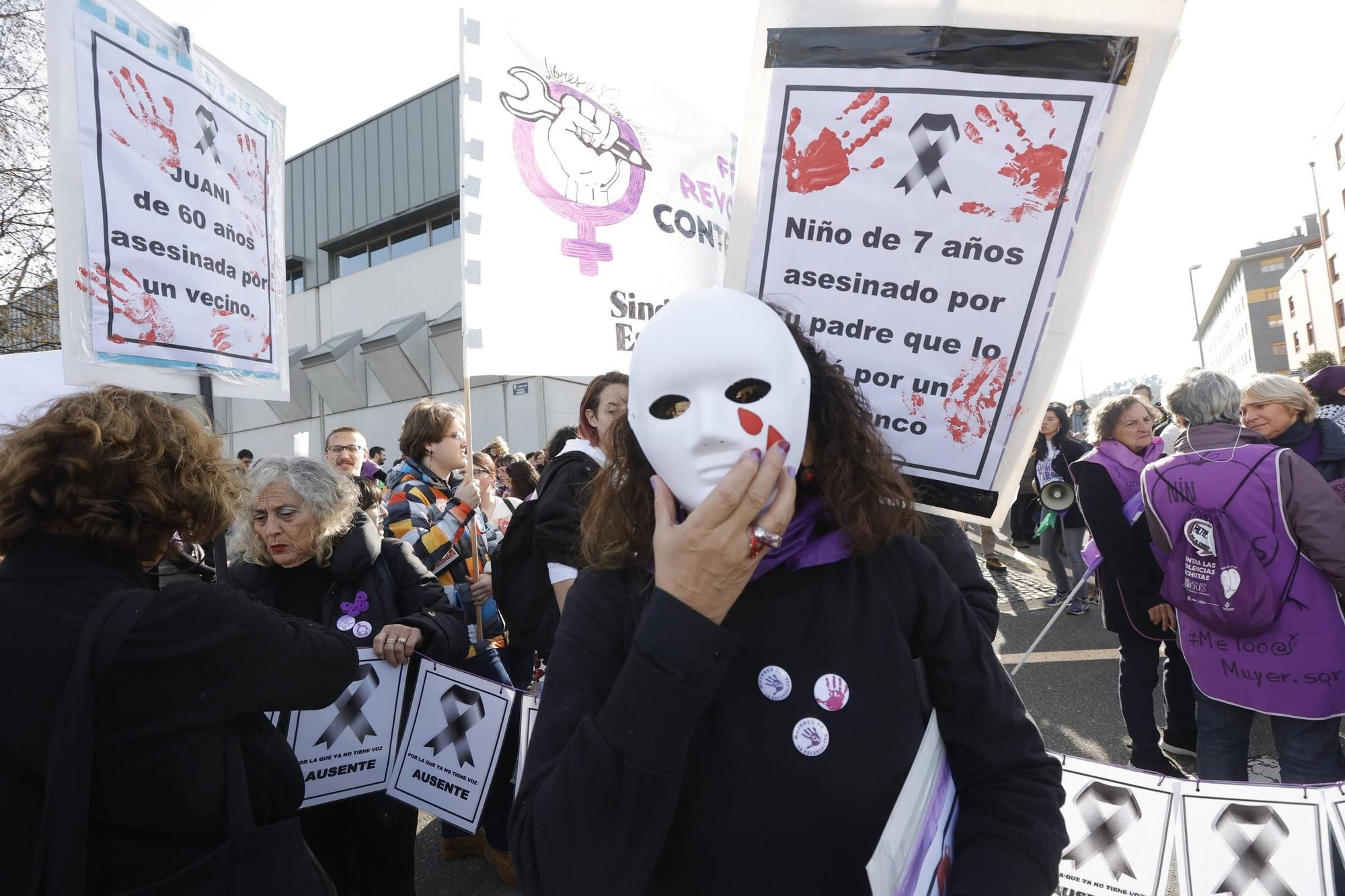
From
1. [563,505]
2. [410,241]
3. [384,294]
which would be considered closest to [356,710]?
[563,505]

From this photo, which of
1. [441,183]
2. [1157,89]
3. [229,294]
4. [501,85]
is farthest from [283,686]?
[441,183]

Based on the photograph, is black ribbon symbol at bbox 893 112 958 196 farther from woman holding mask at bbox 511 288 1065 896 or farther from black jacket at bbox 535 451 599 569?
black jacket at bbox 535 451 599 569

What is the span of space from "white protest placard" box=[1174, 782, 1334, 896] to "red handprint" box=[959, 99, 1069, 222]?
176 cm

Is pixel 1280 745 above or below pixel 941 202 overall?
below

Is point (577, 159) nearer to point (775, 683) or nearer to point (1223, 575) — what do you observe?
point (775, 683)

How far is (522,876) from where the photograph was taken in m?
1.03

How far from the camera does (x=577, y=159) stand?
131 inches

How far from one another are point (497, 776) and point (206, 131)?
260cm

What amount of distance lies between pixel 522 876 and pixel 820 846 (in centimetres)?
40

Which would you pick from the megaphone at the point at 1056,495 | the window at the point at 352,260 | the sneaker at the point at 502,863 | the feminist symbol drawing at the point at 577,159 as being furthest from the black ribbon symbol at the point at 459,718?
the window at the point at 352,260

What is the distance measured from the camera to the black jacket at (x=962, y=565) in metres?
1.69

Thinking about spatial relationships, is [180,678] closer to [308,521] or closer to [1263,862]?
[308,521]

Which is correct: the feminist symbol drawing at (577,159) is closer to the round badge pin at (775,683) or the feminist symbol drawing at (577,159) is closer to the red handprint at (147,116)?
the red handprint at (147,116)

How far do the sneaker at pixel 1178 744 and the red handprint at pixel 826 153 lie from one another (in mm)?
3950
